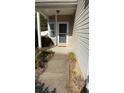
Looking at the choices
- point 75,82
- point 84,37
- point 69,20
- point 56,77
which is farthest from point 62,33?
point 75,82

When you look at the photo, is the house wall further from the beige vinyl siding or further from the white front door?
the beige vinyl siding

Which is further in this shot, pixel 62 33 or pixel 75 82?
pixel 62 33

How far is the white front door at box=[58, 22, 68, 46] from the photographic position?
51.2 ft

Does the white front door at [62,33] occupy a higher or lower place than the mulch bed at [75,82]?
higher

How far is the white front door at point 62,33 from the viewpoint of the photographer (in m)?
15.6

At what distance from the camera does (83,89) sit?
5.28 m

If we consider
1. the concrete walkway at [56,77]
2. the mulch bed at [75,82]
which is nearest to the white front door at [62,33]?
the concrete walkway at [56,77]

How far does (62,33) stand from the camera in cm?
1573

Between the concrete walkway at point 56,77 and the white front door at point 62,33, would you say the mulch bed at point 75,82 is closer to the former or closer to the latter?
the concrete walkway at point 56,77

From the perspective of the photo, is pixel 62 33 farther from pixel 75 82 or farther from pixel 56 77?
pixel 75 82

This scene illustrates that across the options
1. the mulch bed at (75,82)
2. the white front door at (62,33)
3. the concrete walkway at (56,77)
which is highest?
the white front door at (62,33)
